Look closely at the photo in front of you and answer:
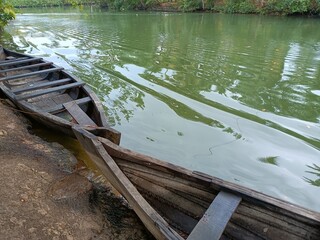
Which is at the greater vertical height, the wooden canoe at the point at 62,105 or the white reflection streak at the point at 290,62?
the wooden canoe at the point at 62,105

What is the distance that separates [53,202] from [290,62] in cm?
826

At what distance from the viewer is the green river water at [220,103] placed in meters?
3.88

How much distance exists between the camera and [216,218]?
2102 mm

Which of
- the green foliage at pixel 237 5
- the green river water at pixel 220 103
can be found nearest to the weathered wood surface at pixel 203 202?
the green river water at pixel 220 103

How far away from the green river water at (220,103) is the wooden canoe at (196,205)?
1.27 m

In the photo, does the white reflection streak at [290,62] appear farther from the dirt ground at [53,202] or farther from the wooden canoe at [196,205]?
the dirt ground at [53,202]

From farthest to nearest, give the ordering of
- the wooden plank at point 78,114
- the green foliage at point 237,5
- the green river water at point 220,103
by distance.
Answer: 1. the green foliage at point 237,5
2. the green river water at point 220,103
3. the wooden plank at point 78,114

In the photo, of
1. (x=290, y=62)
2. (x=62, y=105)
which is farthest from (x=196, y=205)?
(x=290, y=62)

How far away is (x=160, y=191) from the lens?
262 centimetres

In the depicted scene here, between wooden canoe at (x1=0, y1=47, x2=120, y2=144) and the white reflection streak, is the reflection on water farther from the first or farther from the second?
the white reflection streak

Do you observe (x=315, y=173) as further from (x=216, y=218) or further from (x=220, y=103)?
(x=220, y=103)

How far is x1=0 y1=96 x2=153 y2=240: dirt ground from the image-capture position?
2480mm

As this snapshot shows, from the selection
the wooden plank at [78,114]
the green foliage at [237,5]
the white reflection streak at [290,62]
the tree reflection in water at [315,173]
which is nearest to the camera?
the tree reflection in water at [315,173]

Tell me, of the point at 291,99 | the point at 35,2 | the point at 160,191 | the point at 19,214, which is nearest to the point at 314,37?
the point at 291,99
